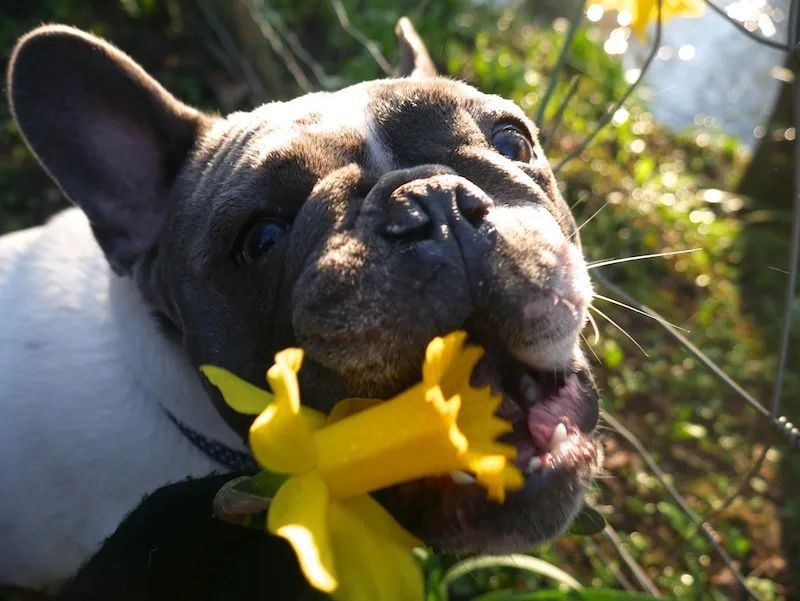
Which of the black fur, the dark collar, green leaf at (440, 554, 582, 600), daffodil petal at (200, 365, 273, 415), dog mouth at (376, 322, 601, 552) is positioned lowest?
green leaf at (440, 554, 582, 600)

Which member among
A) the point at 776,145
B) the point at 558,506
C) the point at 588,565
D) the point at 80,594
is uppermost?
the point at 558,506

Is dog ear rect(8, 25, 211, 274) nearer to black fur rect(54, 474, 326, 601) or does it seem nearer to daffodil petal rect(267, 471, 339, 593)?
black fur rect(54, 474, 326, 601)

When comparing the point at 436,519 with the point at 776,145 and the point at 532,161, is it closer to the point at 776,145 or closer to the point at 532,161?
the point at 532,161

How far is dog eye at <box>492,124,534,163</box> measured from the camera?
2.02m

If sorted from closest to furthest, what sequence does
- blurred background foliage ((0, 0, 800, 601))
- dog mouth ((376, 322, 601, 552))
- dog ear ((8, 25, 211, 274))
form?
dog mouth ((376, 322, 601, 552)) → dog ear ((8, 25, 211, 274)) → blurred background foliage ((0, 0, 800, 601))

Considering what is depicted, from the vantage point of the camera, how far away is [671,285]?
14.9 feet

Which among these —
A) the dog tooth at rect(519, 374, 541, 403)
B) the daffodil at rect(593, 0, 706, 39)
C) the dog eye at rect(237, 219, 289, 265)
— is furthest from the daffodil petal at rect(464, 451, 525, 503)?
the daffodil at rect(593, 0, 706, 39)

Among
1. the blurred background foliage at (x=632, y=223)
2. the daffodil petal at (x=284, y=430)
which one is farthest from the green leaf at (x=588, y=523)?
the daffodil petal at (x=284, y=430)

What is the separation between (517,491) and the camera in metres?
1.46

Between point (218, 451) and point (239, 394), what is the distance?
1071mm

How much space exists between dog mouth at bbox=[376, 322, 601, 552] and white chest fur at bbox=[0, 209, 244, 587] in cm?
88

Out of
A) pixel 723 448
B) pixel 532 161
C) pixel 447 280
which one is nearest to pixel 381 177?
pixel 447 280

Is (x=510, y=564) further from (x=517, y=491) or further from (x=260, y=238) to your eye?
(x=260, y=238)

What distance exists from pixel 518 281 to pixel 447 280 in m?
0.16
